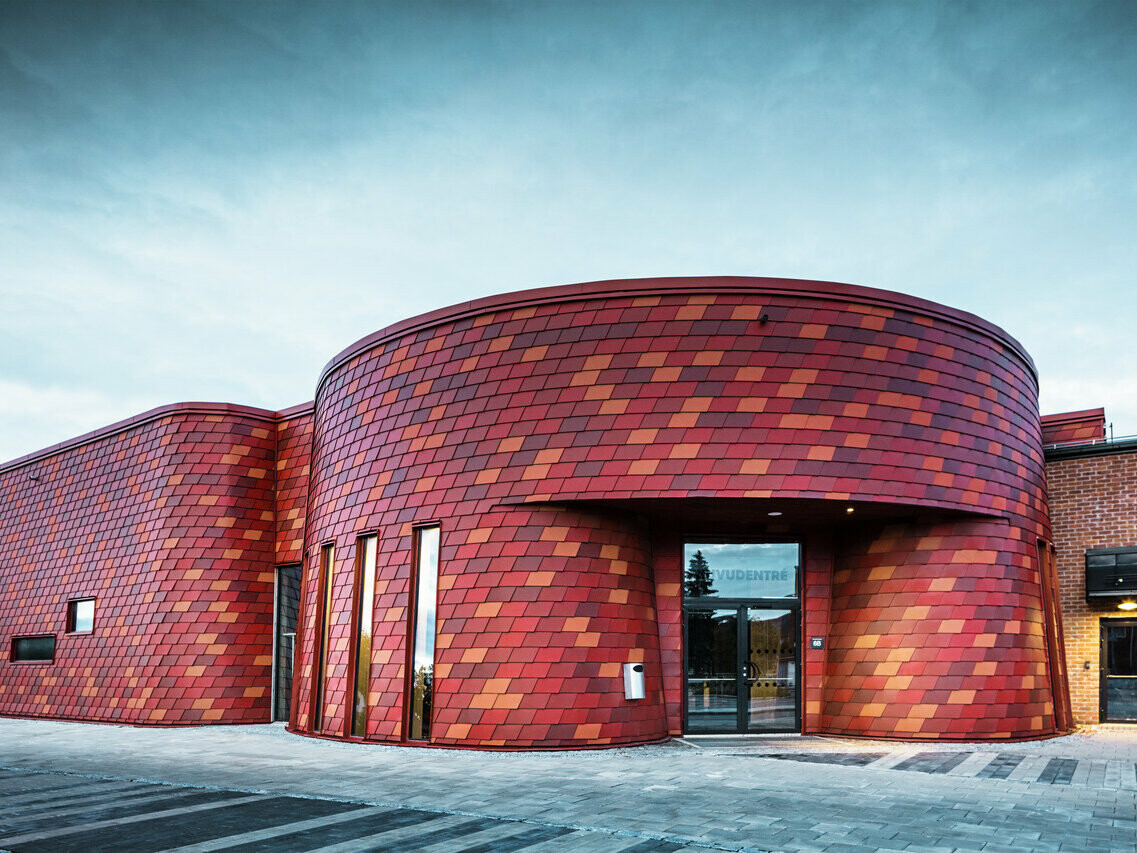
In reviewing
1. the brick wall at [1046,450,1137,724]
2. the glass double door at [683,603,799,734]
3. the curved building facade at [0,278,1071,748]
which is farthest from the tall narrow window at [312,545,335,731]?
the brick wall at [1046,450,1137,724]

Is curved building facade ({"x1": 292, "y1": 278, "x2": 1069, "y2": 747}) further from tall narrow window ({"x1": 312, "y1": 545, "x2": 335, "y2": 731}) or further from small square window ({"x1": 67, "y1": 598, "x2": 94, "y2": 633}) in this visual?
small square window ({"x1": 67, "y1": 598, "x2": 94, "y2": 633})

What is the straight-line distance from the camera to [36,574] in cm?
2183

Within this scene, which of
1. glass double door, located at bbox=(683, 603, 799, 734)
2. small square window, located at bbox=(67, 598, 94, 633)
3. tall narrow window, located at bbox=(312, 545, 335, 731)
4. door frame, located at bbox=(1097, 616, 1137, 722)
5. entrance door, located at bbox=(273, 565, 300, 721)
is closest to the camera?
glass double door, located at bbox=(683, 603, 799, 734)

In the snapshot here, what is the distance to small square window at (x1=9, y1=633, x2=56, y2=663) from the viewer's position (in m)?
20.6

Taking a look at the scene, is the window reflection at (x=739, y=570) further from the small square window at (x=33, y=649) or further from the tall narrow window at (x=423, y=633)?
the small square window at (x=33, y=649)

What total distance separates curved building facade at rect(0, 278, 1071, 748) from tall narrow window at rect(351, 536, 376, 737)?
2.2 inches

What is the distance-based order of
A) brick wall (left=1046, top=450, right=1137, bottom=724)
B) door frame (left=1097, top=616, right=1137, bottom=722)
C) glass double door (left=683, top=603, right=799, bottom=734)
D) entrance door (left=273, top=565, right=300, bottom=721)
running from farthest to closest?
1. entrance door (left=273, top=565, right=300, bottom=721)
2. brick wall (left=1046, top=450, right=1137, bottom=724)
3. door frame (left=1097, top=616, right=1137, bottom=722)
4. glass double door (left=683, top=603, right=799, bottom=734)

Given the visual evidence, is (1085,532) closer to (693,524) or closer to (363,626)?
(693,524)

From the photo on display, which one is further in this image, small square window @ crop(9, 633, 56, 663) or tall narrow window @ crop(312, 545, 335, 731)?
small square window @ crop(9, 633, 56, 663)

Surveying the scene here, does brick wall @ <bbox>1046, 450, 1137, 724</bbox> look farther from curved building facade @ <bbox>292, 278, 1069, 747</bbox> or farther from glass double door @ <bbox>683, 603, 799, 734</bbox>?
glass double door @ <bbox>683, 603, 799, 734</bbox>

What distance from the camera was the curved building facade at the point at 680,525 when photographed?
12203mm

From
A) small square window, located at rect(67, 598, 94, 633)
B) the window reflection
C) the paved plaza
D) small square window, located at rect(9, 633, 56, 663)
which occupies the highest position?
the window reflection

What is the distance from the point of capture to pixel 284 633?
1791 cm

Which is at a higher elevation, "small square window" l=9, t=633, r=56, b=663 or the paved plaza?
"small square window" l=9, t=633, r=56, b=663
